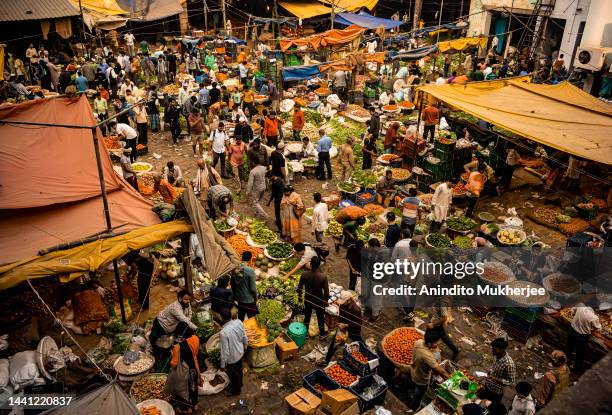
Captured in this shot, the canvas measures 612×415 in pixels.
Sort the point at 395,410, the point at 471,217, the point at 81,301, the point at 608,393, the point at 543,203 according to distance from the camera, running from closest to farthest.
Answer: the point at 608,393 → the point at 395,410 → the point at 81,301 → the point at 471,217 → the point at 543,203

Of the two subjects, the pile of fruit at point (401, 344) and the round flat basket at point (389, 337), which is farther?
the pile of fruit at point (401, 344)

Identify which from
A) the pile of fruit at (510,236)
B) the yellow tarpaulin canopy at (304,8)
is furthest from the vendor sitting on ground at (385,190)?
the yellow tarpaulin canopy at (304,8)

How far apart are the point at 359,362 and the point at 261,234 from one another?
4937 millimetres

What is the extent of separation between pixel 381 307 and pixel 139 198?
5.32m

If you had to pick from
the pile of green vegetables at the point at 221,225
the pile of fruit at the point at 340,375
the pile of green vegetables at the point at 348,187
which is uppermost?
the pile of green vegetables at the point at 348,187

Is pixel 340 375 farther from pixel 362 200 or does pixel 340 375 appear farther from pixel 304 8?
pixel 304 8

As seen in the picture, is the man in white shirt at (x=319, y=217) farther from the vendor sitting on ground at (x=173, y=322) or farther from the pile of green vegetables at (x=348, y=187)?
the vendor sitting on ground at (x=173, y=322)

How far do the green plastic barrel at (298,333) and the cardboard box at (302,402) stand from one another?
126 centimetres

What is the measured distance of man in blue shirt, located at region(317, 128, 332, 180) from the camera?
14703 millimetres

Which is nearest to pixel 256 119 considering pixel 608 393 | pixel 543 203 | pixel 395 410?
pixel 543 203

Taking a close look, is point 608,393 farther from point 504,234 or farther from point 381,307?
point 504,234

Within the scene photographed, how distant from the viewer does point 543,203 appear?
1381 centimetres

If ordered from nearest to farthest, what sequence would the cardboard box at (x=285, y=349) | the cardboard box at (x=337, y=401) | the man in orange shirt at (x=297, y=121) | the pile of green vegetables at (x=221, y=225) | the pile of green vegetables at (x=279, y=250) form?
the cardboard box at (x=337, y=401), the cardboard box at (x=285, y=349), the pile of green vegetables at (x=279, y=250), the pile of green vegetables at (x=221, y=225), the man in orange shirt at (x=297, y=121)

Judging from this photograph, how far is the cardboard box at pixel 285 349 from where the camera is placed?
848 cm
